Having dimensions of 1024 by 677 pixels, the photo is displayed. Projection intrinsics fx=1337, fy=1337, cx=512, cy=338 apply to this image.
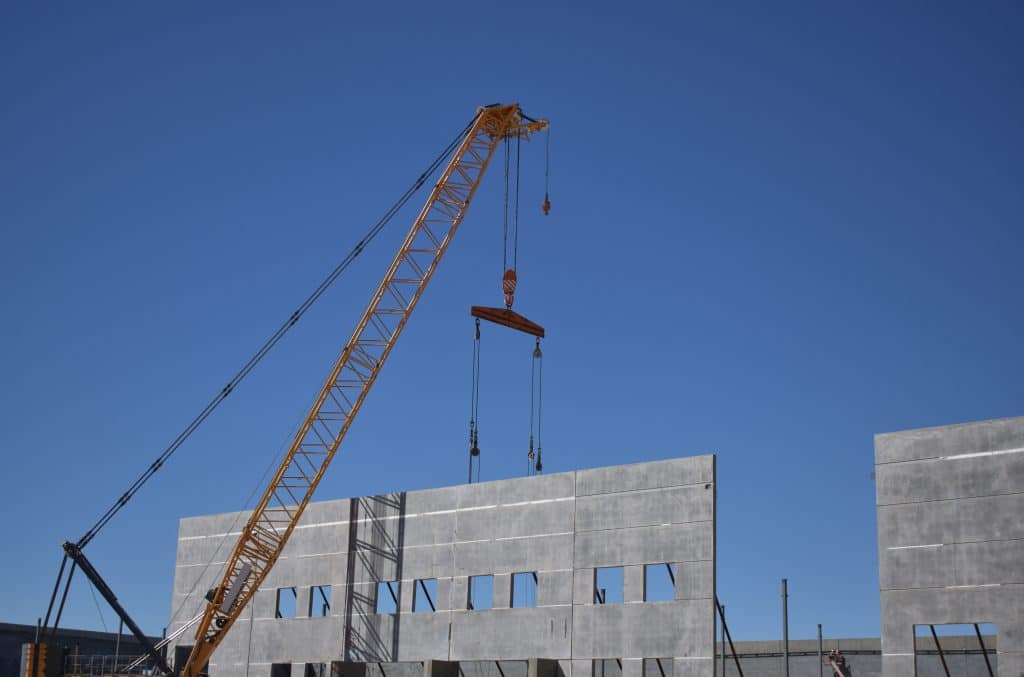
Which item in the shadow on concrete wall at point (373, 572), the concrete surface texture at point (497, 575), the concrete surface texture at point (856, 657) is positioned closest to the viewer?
the concrete surface texture at point (497, 575)

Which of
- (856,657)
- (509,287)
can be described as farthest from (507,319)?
(856,657)

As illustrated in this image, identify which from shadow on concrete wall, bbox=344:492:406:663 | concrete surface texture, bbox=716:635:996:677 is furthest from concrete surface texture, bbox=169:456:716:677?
concrete surface texture, bbox=716:635:996:677

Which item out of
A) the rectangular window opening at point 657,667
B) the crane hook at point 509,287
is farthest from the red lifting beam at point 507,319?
the rectangular window opening at point 657,667

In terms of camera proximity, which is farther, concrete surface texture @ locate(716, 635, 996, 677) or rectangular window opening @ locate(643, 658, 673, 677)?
concrete surface texture @ locate(716, 635, 996, 677)

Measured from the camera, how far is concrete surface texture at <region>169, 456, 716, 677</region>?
53906 millimetres

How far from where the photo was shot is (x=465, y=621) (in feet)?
199

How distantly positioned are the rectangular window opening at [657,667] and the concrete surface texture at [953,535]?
1124 cm

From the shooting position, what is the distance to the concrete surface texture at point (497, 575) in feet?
177

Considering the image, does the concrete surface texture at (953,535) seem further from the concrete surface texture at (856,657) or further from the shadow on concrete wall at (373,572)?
the shadow on concrete wall at (373,572)

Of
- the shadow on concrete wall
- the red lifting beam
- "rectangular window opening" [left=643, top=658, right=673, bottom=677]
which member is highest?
the red lifting beam

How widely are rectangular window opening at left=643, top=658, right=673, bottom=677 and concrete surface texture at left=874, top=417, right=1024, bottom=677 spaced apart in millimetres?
11239

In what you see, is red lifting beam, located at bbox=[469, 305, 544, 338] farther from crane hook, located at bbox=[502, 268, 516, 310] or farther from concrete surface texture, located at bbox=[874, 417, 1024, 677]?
concrete surface texture, located at bbox=[874, 417, 1024, 677]

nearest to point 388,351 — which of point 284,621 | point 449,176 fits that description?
point 449,176

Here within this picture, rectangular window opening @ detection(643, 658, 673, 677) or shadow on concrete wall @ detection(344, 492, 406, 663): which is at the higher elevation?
shadow on concrete wall @ detection(344, 492, 406, 663)
